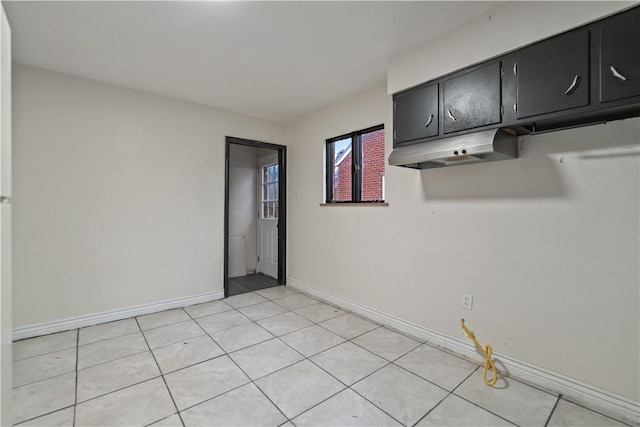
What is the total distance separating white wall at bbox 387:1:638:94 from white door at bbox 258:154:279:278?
2.83m

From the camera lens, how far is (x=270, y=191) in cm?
496

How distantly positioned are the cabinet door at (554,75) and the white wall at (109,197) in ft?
10.4

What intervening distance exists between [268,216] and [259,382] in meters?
3.32

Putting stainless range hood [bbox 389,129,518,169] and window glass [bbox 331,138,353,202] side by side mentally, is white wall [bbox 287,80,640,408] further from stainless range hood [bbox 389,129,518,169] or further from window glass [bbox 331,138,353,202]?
window glass [bbox 331,138,353,202]

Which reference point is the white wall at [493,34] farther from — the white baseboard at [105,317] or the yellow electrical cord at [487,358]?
the white baseboard at [105,317]

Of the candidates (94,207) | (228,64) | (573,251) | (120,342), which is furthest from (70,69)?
(573,251)

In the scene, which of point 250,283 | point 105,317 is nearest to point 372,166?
point 250,283

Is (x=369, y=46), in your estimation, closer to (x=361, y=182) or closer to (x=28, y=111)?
(x=361, y=182)

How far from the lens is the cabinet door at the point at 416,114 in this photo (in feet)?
7.19

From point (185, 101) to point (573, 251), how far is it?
390 cm

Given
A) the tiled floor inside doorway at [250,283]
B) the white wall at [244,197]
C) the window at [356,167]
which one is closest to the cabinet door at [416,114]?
the window at [356,167]

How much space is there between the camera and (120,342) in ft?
8.11

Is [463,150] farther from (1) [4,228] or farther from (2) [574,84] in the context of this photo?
(1) [4,228]

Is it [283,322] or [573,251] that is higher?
[573,251]
